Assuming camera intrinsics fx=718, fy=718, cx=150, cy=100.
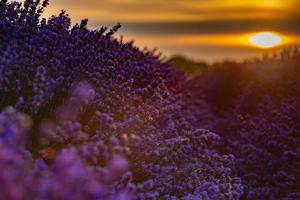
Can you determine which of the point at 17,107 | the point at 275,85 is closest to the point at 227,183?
the point at 17,107

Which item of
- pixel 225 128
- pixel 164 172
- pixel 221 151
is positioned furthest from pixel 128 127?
pixel 225 128

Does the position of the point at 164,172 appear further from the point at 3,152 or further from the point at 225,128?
the point at 225,128

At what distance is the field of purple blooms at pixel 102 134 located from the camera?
2.75 meters

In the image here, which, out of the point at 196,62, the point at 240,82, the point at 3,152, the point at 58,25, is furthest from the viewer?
the point at 196,62

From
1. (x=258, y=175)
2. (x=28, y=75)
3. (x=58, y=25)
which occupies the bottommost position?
(x=258, y=175)

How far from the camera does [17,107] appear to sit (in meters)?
Result: 3.87

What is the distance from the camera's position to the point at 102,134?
4012 millimetres

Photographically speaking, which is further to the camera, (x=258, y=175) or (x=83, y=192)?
(x=258, y=175)

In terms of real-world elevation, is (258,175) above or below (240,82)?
below

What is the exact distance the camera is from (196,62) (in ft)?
64.0

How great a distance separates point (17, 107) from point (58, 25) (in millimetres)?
1072

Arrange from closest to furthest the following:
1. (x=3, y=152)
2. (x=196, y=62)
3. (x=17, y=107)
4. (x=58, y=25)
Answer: (x=3, y=152) < (x=17, y=107) < (x=58, y=25) < (x=196, y=62)

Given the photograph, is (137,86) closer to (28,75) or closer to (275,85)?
(28,75)

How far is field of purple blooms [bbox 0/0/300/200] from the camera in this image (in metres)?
2.75
